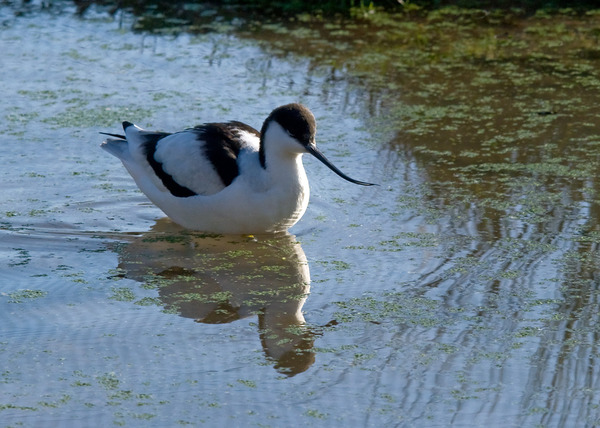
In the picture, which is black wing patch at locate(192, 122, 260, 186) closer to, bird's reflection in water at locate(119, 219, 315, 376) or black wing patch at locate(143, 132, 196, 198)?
black wing patch at locate(143, 132, 196, 198)


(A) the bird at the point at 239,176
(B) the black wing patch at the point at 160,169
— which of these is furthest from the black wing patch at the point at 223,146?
(B) the black wing patch at the point at 160,169

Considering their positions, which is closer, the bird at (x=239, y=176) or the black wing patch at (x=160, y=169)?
the bird at (x=239, y=176)

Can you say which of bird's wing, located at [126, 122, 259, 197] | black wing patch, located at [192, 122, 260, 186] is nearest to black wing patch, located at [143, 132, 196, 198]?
bird's wing, located at [126, 122, 259, 197]

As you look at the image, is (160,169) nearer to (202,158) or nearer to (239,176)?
(202,158)

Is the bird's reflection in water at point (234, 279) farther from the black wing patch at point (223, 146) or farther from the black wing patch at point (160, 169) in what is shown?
the black wing patch at point (223, 146)

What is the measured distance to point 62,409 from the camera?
132 inches

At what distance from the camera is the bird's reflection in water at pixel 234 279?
156 inches

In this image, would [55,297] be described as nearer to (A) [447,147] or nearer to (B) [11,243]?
(B) [11,243]

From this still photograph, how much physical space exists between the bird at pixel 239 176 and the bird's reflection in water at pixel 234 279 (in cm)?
11

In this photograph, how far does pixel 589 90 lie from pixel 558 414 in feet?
14.5

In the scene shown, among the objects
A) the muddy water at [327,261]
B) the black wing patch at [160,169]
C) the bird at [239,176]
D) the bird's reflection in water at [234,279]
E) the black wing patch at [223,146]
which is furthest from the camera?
the black wing patch at [160,169]

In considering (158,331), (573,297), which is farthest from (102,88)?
(573,297)

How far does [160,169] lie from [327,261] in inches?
45.9

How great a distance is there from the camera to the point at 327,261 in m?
4.75
